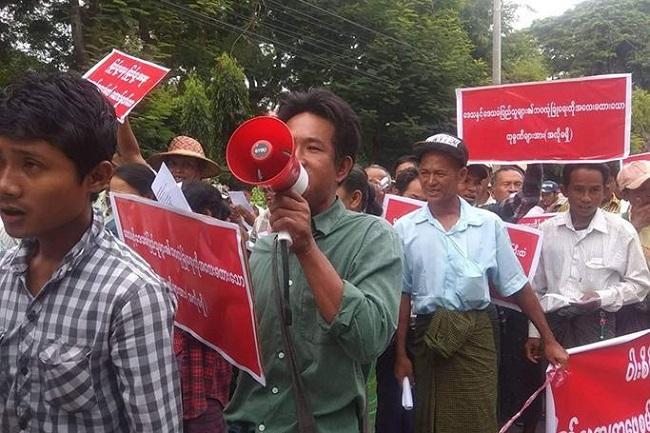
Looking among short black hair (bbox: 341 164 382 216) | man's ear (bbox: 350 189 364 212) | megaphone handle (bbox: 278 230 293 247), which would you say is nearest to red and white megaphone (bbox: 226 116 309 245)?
megaphone handle (bbox: 278 230 293 247)

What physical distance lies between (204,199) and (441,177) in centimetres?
119

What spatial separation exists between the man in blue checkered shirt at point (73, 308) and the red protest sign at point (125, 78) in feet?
8.11

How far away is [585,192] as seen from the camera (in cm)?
404

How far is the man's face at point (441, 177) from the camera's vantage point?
11.7 feet

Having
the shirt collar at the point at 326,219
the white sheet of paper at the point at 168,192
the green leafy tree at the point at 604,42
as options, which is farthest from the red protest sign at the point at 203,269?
the green leafy tree at the point at 604,42

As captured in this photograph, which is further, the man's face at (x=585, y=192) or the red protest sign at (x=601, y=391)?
the man's face at (x=585, y=192)

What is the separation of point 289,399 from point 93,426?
54cm

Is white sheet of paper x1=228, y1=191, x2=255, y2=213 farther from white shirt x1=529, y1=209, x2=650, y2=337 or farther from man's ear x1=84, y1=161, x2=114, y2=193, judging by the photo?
man's ear x1=84, y1=161, x2=114, y2=193

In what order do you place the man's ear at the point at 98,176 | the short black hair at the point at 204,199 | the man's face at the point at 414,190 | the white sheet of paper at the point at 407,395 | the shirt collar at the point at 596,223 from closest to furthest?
the man's ear at the point at 98,176 < the short black hair at the point at 204,199 < the white sheet of paper at the point at 407,395 < the shirt collar at the point at 596,223 < the man's face at the point at 414,190

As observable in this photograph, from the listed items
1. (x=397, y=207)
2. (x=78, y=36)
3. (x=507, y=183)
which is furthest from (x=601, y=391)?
(x=78, y=36)

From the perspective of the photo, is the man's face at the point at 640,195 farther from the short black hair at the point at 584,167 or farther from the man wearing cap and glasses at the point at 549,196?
the man wearing cap and glasses at the point at 549,196

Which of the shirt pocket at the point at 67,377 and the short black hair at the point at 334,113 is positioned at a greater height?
the short black hair at the point at 334,113

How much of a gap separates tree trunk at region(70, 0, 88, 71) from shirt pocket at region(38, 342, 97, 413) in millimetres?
10420

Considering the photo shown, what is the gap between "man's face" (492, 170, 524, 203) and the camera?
6.76 meters
